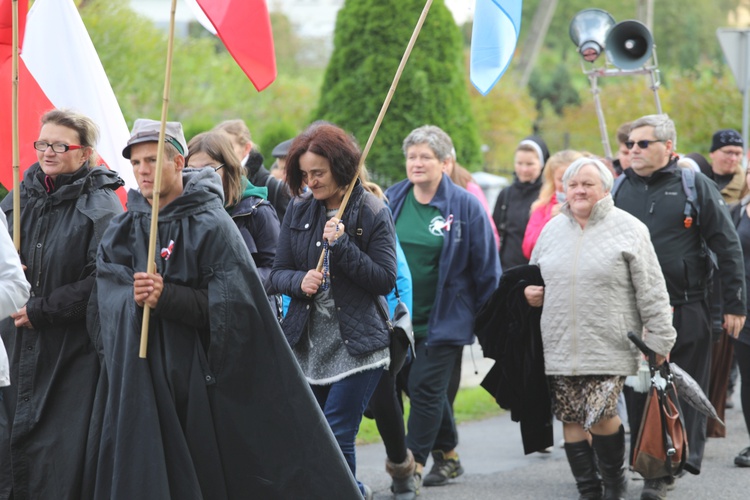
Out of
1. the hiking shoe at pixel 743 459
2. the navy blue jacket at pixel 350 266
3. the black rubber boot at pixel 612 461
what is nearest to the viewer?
the navy blue jacket at pixel 350 266

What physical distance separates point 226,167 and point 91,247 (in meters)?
1.25

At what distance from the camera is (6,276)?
4.55 m

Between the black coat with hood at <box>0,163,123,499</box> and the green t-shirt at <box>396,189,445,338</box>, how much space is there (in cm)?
248

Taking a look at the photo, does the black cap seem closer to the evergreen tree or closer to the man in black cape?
the evergreen tree

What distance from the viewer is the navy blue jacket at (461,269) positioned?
290 inches

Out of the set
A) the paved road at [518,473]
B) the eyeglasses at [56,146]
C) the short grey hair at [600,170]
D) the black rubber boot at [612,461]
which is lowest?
the paved road at [518,473]

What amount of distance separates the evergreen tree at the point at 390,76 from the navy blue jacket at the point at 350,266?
7492 mm

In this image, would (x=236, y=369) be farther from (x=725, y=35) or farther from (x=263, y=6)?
(x=725, y=35)

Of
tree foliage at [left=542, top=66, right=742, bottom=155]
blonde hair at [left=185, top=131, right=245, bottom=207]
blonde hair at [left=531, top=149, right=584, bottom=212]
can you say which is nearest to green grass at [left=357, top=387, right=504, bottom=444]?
blonde hair at [left=531, top=149, right=584, bottom=212]

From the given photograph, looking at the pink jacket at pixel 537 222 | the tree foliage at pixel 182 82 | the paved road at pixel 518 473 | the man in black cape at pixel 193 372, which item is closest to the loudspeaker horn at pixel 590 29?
the pink jacket at pixel 537 222

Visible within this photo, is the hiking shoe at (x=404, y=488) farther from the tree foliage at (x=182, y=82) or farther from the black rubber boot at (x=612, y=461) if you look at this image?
the tree foliage at (x=182, y=82)

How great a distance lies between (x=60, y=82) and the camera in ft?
22.0

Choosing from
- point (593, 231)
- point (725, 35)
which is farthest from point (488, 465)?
point (725, 35)

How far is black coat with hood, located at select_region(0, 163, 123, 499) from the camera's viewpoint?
16.8 ft
